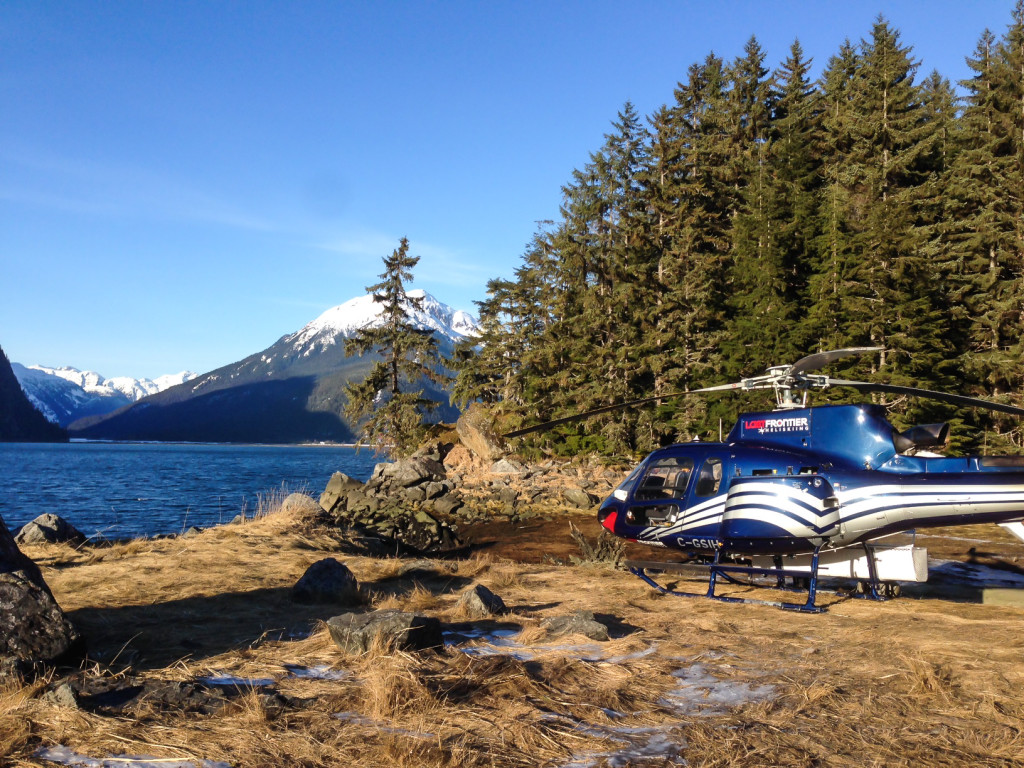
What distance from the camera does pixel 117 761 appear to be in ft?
11.3

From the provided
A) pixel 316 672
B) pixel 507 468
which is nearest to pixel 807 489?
pixel 316 672

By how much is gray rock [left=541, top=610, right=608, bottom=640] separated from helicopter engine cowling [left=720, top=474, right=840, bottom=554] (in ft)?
10.6

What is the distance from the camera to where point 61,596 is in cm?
708

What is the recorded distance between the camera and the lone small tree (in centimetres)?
3978

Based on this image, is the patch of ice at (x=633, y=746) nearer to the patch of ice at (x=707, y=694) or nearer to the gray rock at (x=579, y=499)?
the patch of ice at (x=707, y=694)

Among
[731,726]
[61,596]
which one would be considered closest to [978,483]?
[731,726]

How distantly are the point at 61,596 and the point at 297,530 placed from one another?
6.00 metres

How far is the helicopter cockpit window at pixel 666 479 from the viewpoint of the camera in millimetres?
9727

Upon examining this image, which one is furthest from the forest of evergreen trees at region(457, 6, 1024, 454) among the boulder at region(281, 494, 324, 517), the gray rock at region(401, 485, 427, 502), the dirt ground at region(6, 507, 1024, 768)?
the dirt ground at region(6, 507, 1024, 768)

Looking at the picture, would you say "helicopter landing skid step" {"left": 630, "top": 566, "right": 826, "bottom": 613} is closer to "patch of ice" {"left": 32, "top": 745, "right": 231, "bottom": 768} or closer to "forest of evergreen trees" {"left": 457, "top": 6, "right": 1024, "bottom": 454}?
"patch of ice" {"left": 32, "top": 745, "right": 231, "bottom": 768}

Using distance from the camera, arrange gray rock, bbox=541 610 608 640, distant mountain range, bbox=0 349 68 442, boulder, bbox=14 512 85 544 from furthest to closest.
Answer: distant mountain range, bbox=0 349 68 442 → boulder, bbox=14 512 85 544 → gray rock, bbox=541 610 608 640

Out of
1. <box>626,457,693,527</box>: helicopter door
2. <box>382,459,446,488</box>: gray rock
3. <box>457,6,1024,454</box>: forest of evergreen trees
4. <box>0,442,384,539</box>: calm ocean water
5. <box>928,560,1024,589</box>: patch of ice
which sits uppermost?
<box>457,6,1024,454</box>: forest of evergreen trees

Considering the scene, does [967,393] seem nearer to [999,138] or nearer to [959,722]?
[999,138]

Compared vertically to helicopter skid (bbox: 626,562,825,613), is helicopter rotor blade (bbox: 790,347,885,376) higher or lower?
higher
